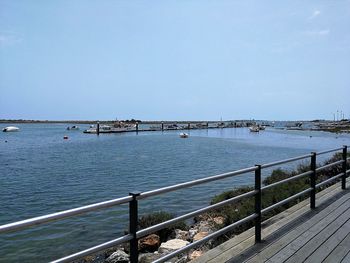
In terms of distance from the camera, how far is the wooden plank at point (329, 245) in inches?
189

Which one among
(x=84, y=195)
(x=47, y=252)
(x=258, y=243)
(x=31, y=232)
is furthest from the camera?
(x=84, y=195)

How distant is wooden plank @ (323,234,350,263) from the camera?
15.5 ft

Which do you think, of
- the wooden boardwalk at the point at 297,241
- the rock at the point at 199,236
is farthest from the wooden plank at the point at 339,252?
the rock at the point at 199,236

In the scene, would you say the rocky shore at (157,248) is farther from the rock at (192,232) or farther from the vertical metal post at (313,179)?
the vertical metal post at (313,179)

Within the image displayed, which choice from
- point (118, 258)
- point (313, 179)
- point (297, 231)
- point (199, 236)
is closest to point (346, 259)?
point (297, 231)

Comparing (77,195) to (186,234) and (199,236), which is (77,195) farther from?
(199,236)

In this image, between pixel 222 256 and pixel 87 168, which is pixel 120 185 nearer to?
pixel 87 168

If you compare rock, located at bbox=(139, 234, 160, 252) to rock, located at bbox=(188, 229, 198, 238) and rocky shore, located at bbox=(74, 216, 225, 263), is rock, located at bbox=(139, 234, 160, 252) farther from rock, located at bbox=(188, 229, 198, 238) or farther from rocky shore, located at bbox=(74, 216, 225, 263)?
rock, located at bbox=(188, 229, 198, 238)

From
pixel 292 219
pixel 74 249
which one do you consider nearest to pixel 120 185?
pixel 74 249

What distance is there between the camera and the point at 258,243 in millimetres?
5344

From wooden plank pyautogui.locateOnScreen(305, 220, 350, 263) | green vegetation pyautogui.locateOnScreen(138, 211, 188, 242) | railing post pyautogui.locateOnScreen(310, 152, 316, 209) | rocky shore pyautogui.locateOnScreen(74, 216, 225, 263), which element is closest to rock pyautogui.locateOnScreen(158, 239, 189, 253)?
rocky shore pyautogui.locateOnScreen(74, 216, 225, 263)

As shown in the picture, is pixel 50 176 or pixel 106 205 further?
pixel 50 176

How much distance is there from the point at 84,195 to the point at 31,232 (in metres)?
6.54

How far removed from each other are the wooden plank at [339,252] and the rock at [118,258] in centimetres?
557
